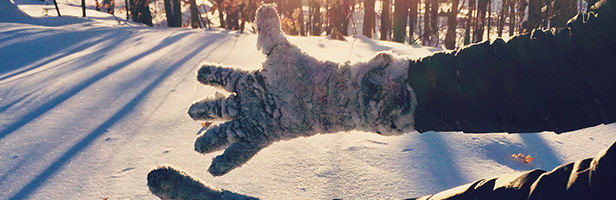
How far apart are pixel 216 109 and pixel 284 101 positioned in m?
0.19

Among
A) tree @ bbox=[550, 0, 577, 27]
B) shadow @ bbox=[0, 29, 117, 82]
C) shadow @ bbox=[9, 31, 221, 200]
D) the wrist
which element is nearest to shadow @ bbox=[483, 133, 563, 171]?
the wrist

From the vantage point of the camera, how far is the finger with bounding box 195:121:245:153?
1178mm

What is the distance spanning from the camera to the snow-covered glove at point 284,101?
116cm

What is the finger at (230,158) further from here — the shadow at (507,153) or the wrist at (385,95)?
the shadow at (507,153)

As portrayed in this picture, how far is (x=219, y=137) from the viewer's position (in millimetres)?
1180

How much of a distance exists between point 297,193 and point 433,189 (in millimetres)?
477

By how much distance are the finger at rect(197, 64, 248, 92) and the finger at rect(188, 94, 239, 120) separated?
0.12 feet

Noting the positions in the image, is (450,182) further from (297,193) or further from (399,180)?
(297,193)

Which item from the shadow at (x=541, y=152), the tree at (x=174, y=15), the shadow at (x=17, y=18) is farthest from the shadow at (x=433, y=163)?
the tree at (x=174, y=15)

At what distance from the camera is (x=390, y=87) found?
1131 millimetres

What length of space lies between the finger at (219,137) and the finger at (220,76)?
0.11 m

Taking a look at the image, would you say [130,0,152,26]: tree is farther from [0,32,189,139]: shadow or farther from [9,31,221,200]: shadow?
[9,31,221,200]: shadow

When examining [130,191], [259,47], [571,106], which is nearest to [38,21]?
[130,191]

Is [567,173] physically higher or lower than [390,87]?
lower
